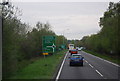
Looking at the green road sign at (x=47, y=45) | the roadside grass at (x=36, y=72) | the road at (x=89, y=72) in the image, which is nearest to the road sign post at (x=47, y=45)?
the green road sign at (x=47, y=45)

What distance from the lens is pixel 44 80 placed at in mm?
17875

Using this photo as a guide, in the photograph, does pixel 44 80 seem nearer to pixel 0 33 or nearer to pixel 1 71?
pixel 1 71

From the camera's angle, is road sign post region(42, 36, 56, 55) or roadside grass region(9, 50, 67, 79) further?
road sign post region(42, 36, 56, 55)

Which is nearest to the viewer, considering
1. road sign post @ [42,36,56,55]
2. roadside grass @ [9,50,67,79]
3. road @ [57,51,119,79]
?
roadside grass @ [9,50,67,79]

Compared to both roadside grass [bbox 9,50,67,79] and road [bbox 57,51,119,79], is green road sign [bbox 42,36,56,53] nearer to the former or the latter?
roadside grass [bbox 9,50,67,79]

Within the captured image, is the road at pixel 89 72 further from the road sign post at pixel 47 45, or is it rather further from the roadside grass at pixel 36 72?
the road sign post at pixel 47 45

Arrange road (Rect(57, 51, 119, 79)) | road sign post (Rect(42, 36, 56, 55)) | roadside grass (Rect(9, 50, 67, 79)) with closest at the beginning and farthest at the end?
roadside grass (Rect(9, 50, 67, 79)) < road (Rect(57, 51, 119, 79)) < road sign post (Rect(42, 36, 56, 55))

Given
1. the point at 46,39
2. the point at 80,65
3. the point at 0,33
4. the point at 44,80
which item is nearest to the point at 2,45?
the point at 0,33

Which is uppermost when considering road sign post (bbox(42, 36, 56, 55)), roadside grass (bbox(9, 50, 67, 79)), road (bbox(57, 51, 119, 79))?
road sign post (bbox(42, 36, 56, 55))

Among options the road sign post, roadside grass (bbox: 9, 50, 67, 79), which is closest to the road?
roadside grass (bbox: 9, 50, 67, 79)

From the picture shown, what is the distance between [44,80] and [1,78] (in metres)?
2.72

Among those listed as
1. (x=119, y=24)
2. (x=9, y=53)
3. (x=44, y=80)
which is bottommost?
(x=44, y=80)

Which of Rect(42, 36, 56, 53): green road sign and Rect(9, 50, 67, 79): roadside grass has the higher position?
Rect(42, 36, 56, 53): green road sign

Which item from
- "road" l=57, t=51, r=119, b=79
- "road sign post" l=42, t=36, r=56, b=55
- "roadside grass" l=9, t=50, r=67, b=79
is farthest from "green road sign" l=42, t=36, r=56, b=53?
"road" l=57, t=51, r=119, b=79
